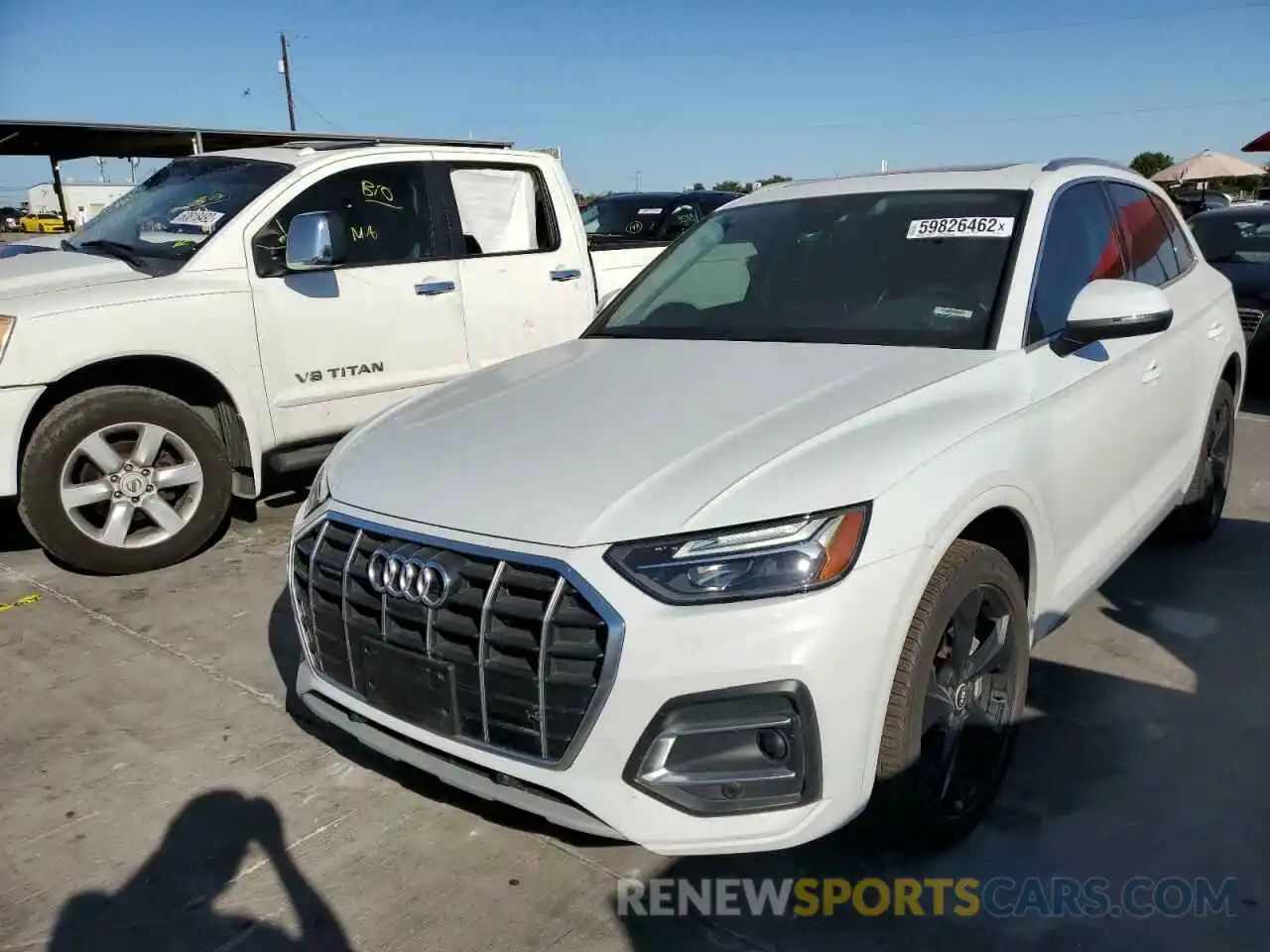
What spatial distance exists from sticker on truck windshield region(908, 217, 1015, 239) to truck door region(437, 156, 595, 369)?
2882mm

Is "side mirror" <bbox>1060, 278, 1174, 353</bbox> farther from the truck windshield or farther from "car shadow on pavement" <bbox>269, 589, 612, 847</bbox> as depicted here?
the truck windshield

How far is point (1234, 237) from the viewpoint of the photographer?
28.8 feet

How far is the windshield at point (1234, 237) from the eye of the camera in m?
8.56

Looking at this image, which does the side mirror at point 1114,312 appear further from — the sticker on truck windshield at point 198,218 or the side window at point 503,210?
the sticker on truck windshield at point 198,218

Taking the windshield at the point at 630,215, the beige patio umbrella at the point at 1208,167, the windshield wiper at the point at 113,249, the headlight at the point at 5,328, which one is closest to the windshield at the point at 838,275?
the headlight at the point at 5,328

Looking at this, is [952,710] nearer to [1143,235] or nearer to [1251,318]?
[1143,235]

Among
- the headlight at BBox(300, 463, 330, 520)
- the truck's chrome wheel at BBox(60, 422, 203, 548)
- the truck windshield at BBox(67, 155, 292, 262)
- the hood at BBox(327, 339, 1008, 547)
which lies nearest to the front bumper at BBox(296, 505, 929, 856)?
the hood at BBox(327, 339, 1008, 547)

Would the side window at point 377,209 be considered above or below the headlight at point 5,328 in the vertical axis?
above

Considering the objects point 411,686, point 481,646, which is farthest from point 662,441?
point 411,686

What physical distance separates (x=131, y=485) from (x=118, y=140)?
8102 millimetres

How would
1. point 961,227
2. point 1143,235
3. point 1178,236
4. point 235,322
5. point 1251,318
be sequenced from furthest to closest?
point 1251,318, point 235,322, point 1178,236, point 1143,235, point 961,227

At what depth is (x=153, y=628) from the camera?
13.6ft

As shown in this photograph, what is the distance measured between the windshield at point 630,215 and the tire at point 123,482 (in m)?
6.37

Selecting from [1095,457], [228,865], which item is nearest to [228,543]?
[228,865]
